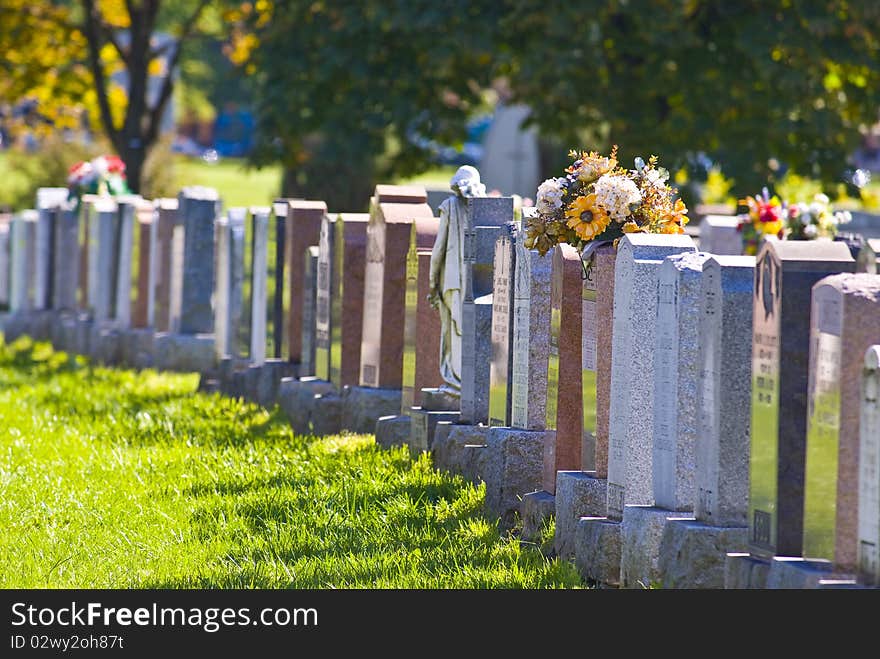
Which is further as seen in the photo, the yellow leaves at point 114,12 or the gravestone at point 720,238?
the yellow leaves at point 114,12

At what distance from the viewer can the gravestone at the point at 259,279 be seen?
13867mm

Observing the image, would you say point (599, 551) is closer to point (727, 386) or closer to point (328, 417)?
point (727, 386)

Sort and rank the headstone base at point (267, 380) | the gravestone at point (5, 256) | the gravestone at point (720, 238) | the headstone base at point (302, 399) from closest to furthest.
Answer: the headstone base at point (302, 399)
the headstone base at point (267, 380)
the gravestone at point (720, 238)
the gravestone at point (5, 256)

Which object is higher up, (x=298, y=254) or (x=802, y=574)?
(x=298, y=254)

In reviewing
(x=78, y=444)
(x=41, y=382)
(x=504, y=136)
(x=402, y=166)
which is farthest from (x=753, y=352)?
(x=504, y=136)

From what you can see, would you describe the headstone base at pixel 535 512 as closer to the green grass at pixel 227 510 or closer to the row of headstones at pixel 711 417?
the row of headstones at pixel 711 417

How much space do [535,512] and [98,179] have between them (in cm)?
1189

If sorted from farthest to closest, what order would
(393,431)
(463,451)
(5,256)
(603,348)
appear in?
1. (5,256)
2. (393,431)
3. (463,451)
4. (603,348)

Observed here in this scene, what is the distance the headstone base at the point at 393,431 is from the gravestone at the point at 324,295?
1362 millimetres

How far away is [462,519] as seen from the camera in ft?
28.6

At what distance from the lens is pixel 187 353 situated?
1580 centimetres

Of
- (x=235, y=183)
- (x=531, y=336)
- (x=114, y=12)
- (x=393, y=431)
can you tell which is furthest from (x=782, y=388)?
(x=235, y=183)

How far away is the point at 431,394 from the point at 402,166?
42.6 feet

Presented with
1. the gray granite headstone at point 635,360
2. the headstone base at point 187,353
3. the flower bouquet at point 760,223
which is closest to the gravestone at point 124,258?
the headstone base at point 187,353
